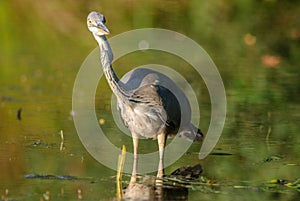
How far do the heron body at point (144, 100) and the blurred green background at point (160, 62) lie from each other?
371 mm

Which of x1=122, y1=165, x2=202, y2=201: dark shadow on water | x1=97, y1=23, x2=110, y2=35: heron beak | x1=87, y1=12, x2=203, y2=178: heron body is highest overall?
x1=97, y1=23, x2=110, y2=35: heron beak

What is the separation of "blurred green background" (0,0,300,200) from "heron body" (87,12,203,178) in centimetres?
37

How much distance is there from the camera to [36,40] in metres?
15.1

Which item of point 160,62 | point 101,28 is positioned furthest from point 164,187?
point 160,62

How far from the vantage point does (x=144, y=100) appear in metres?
7.59

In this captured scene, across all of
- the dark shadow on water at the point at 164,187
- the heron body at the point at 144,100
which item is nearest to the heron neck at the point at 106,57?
the heron body at the point at 144,100

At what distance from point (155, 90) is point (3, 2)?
1033cm

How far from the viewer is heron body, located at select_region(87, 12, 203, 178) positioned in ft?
24.2

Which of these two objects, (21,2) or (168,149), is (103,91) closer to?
(168,149)

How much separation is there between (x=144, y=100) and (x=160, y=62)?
19.3 ft

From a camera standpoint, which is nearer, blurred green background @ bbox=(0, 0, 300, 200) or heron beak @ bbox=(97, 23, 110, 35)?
blurred green background @ bbox=(0, 0, 300, 200)

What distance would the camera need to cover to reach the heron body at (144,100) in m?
7.39

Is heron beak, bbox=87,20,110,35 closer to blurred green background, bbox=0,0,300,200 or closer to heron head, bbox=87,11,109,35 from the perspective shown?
heron head, bbox=87,11,109,35

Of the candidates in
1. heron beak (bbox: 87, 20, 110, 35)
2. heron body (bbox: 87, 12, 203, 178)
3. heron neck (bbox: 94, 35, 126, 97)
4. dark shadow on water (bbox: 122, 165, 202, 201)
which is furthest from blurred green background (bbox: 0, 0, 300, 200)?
heron beak (bbox: 87, 20, 110, 35)
